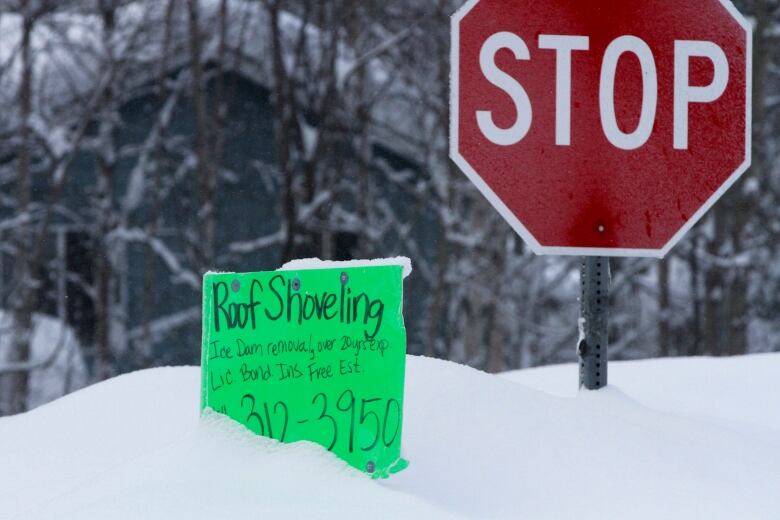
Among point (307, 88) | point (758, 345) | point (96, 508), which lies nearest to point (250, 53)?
point (307, 88)

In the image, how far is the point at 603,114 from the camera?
307cm

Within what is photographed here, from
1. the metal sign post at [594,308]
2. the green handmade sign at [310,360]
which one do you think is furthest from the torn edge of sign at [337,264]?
the metal sign post at [594,308]

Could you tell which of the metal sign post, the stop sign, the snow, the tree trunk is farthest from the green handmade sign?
the snow

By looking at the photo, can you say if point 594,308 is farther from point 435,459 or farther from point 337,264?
point 337,264

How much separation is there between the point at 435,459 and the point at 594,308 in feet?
2.26

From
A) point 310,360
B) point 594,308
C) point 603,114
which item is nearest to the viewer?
point 310,360

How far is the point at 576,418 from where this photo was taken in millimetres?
3170

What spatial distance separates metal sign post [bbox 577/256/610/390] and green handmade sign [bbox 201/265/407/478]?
751 millimetres

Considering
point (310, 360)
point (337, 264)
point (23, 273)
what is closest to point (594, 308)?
point (337, 264)

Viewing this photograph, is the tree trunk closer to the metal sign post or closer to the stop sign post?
the metal sign post

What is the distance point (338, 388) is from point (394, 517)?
42 centimetres

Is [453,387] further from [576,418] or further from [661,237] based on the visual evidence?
[661,237]

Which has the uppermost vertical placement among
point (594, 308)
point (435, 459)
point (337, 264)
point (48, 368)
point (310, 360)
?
point (337, 264)

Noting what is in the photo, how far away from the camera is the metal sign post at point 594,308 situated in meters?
3.22
